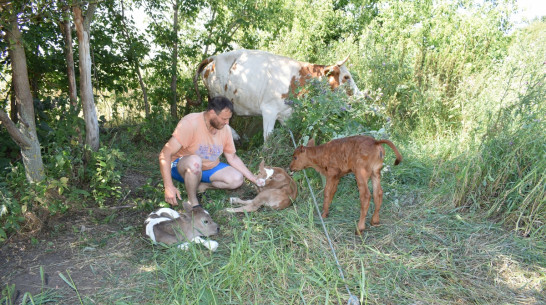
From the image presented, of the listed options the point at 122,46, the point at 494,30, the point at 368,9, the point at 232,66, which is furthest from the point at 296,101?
the point at 368,9

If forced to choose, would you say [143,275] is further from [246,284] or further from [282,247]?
[282,247]

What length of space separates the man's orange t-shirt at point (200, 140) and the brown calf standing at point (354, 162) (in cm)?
95

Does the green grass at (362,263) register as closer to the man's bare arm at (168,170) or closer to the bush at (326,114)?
the man's bare arm at (168,170)

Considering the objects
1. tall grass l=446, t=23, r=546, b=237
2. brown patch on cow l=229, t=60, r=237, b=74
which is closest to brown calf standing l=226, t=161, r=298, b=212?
tall grass l=446, t=23, r=546, b=237

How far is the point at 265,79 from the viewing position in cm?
622

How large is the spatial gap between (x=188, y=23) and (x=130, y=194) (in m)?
4.41

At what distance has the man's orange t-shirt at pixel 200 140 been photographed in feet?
13.8

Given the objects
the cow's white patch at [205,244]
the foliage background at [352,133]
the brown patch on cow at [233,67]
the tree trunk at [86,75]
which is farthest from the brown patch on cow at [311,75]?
the cow's white patch at [205,244]

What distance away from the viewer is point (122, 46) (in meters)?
6.86

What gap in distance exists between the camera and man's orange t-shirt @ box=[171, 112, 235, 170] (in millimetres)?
4219

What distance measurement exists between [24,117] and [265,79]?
3478 mm

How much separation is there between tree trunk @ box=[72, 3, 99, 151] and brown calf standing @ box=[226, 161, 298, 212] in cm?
199

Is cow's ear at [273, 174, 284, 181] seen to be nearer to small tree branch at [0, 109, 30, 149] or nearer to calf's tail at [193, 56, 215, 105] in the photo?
small tree branch at [0, 109, 30, 149]

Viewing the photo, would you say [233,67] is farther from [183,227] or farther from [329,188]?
[183,227]
